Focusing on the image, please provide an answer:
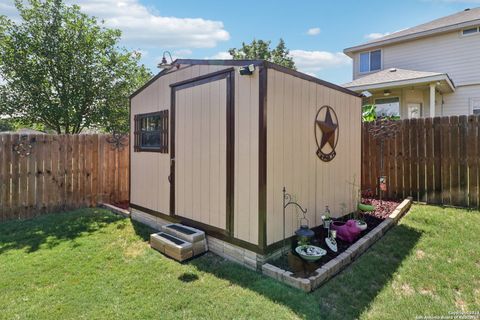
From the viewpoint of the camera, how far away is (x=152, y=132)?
5.08 metres

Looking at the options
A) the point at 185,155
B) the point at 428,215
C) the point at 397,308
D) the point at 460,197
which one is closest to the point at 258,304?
the point at 397,308

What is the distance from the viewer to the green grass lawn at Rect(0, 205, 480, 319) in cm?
254

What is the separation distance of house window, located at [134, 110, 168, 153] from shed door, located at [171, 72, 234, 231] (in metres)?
0.32

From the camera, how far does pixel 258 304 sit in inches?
103

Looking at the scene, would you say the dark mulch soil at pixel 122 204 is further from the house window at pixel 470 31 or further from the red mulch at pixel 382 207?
the house window at pixel 470 31

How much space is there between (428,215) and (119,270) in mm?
5126

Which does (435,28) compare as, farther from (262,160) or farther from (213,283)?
(213,283)

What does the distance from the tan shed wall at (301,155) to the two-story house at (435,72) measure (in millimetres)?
6264

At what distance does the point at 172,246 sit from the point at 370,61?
13.0m

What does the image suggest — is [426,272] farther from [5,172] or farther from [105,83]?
[105,83]

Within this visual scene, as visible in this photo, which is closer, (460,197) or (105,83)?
(460,197)

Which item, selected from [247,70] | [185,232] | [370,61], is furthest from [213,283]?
[370,61]

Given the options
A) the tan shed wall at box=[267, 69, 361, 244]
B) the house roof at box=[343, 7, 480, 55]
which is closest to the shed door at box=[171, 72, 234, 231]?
the tan shed wall at box=[267, 69, 361, 244]

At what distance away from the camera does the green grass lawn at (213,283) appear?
8.34 feet
